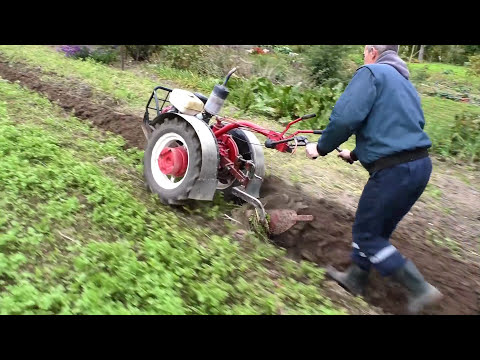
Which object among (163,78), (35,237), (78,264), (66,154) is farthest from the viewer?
(163,78)

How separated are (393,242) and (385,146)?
1635 millimetres

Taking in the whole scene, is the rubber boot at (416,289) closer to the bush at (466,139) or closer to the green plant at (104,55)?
the bush at (466,139)

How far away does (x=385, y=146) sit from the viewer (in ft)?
9.51

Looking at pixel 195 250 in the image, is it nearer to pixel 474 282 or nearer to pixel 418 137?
pixel 418 137

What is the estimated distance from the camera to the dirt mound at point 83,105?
5887mm

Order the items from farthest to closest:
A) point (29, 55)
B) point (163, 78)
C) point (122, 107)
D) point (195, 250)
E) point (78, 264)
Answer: point (163, 78), point (29, 55), point (122, 107), point (195, 250), point (78, 264)

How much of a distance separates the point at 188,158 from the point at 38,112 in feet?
10.1

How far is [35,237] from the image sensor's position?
279 cm

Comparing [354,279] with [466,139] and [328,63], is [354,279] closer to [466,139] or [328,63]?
[466,139]

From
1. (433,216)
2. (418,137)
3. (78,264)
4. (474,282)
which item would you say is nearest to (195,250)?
(78,264)

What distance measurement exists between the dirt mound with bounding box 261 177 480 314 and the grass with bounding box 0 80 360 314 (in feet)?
1.24

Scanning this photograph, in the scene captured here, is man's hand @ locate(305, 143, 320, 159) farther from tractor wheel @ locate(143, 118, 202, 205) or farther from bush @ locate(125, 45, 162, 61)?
bush @ locate(125, 45, 162, 61)

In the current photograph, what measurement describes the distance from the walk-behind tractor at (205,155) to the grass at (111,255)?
264mm

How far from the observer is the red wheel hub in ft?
12.7
